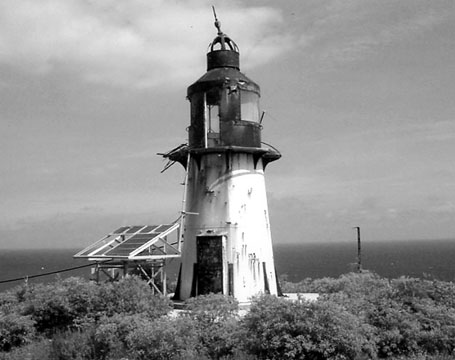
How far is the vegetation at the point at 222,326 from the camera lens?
14359 millimetres

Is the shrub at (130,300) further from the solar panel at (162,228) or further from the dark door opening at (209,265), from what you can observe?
the solar panel at (162,228)

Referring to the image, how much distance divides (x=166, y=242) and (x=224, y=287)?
132 inches

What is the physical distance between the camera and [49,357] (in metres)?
15.6

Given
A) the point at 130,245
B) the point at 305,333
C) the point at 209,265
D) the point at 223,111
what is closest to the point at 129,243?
the point at 130,245

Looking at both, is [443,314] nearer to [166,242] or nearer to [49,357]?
[166,242]

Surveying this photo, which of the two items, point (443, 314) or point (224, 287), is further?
point (224, 287)

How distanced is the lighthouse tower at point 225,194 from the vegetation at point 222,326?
13.5 ft

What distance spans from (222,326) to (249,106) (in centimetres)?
1101

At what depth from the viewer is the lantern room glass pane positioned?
22.9 meters

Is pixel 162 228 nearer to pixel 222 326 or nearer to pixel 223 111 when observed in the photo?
pixel 223 111

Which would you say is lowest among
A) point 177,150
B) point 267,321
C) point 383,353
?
point 383,353

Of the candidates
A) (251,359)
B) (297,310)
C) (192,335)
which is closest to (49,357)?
(192,335)

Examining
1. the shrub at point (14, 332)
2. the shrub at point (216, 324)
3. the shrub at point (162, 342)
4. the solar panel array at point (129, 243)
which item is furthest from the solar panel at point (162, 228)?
the shrub at point (162, 342)

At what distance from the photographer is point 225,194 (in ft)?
73.4
